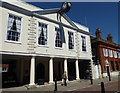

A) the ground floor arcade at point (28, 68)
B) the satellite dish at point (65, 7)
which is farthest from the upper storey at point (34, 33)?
the ground floor arcade at point (28, 68)

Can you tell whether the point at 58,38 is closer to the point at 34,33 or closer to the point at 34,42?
the point at 34,33

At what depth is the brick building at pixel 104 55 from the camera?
2290 cm

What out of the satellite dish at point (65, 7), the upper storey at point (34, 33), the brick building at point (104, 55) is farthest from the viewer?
the brick building at point (104, 55)

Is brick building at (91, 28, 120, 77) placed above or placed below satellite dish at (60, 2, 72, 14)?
below

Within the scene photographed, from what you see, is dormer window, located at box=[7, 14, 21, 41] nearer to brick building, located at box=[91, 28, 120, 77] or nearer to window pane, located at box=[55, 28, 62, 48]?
window pane, located at box=[55, 28, 62, 48]

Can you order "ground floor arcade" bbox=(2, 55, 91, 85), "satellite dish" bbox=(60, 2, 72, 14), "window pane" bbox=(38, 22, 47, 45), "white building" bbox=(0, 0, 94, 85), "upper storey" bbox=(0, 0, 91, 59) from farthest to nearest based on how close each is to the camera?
1. "satellite dish" bbox=(60, 2, 72, 14)
2. "window pane" bbox=(38, 22, 47, 45)
3. "ground floor arcade" bbox=(2, 55, 91, 85)
4. "white building" bbox=(0, 0, 94, 85)
5. "upper storey" bbox=(0, 0, 91, 59)

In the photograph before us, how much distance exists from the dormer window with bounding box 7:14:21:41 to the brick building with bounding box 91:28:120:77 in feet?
48.4

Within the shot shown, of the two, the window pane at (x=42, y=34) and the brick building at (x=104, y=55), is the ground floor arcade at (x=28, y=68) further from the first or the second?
the brick building at (x=104, y=55)

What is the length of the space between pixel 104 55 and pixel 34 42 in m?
16.5

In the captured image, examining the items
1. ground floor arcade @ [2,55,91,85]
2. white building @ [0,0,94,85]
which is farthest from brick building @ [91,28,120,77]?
ground floor arcade @ [2,55,91,85]

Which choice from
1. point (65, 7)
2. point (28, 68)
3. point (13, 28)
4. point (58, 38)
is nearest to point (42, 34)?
point (58, 38)

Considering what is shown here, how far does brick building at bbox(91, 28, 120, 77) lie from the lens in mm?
22900

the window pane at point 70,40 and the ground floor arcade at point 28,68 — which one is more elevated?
the window pane at point 70,40

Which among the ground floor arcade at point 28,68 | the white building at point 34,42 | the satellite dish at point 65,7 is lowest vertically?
the ground floor arcade at point 28,68
